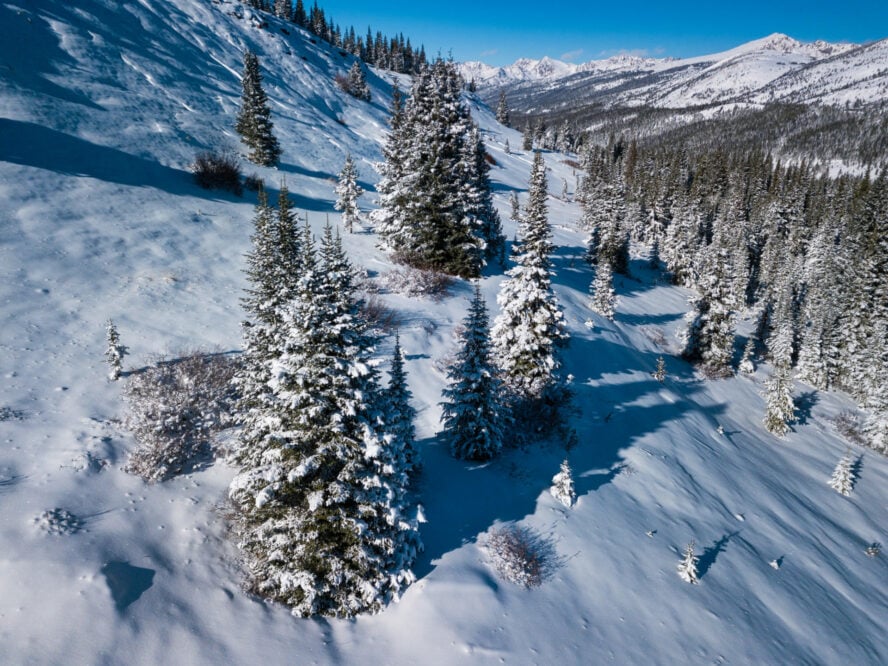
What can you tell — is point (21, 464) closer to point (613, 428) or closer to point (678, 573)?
point (678, 573)

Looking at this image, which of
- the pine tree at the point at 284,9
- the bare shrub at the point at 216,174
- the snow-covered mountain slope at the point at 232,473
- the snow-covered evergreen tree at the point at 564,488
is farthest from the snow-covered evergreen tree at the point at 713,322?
the pine tree at the point at 284,9

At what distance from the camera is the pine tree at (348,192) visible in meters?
29.3

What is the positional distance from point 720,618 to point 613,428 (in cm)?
882

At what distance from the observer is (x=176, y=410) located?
39.7ft

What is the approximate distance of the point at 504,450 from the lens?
54.5 feet

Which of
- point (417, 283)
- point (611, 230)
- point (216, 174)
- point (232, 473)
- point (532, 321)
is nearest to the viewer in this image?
point (232, 473)

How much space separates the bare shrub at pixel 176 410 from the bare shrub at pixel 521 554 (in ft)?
28.2

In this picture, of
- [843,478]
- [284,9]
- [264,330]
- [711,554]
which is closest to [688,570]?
[711,554]

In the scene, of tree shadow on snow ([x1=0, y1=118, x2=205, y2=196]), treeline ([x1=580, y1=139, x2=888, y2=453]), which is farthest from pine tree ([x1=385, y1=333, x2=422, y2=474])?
treeline ([x1=580, y1=139, x2=888, y2=453])

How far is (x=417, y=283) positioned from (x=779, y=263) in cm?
6741

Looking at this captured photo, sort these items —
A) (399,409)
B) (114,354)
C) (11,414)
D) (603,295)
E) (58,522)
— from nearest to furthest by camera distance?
1. (58,522)
2. (11,414)
3. (399,409)
4. (114,354)
5. (603,295)

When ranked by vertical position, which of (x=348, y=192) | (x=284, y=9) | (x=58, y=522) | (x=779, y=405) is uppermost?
(x=284, y=9)

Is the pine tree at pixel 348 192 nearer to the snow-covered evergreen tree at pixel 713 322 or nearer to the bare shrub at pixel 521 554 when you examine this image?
the bare shrub at pixel 521 554

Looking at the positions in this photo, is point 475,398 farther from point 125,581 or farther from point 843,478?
point 843,478
